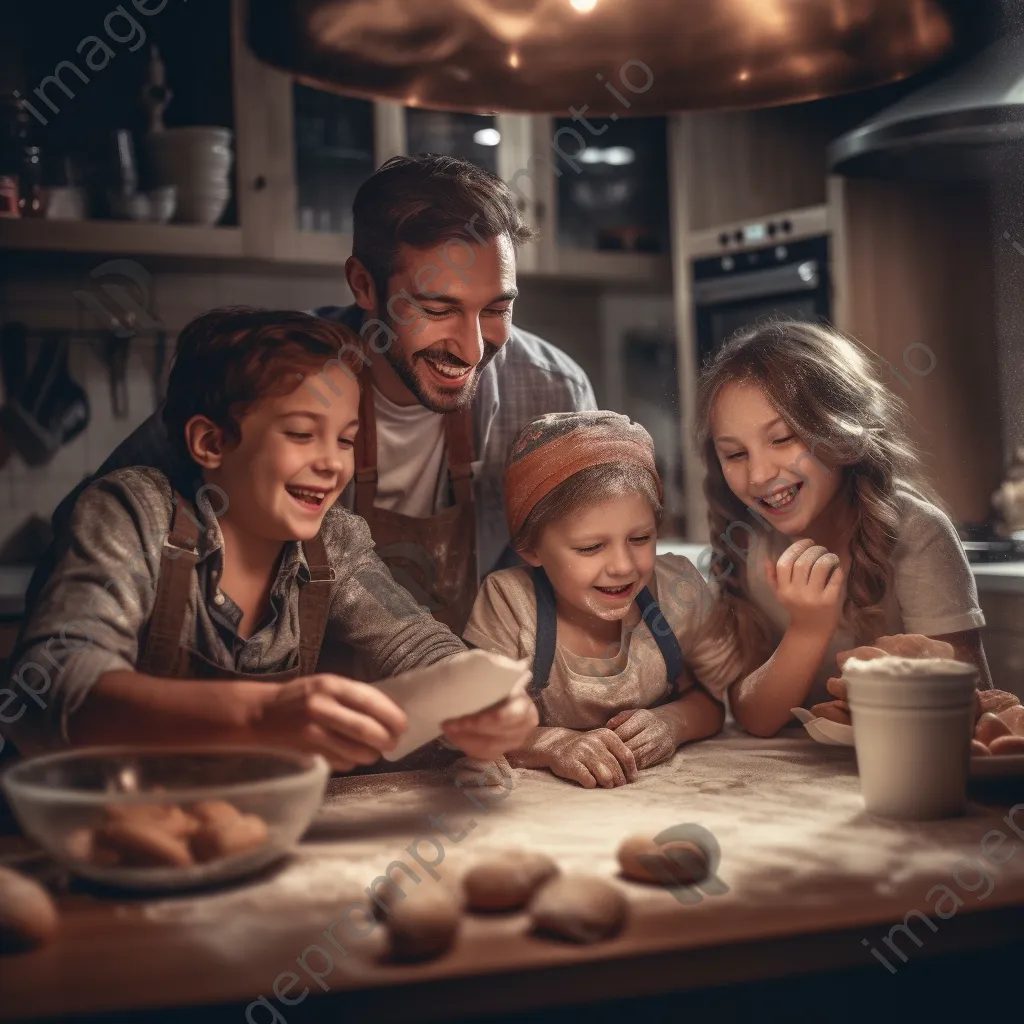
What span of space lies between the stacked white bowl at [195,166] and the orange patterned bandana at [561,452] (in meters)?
1.08

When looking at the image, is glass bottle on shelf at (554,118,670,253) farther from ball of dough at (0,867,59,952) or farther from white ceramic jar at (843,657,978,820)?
ball of dough at (0,867,59,952)

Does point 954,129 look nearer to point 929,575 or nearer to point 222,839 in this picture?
point 929,575

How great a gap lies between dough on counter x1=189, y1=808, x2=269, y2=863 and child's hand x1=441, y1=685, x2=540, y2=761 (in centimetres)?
17

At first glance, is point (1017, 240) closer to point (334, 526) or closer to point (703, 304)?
point (334, 526)

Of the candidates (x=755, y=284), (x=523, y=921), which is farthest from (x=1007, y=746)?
→ (x=755, y=284)

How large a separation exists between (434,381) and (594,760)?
349 millimetres

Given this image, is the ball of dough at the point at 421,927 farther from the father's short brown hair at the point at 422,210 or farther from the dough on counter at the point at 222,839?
the father's short brown hair at the point at 422,210

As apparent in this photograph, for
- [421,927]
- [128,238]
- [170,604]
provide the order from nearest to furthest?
1. [421,927]
2. [170,604]
3. [128,238]

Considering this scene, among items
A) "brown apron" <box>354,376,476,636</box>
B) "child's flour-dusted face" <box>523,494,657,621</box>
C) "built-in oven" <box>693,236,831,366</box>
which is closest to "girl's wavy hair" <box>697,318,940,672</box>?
"child's flour-dusted face" <box>523,494,657,621</box>

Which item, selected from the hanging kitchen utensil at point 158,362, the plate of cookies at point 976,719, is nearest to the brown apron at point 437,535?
the plate of cookies at point 976,719

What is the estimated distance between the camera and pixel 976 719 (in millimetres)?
922

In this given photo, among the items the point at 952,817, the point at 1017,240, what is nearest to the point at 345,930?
the point at 952,817

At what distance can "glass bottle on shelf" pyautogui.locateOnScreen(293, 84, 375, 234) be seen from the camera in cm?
196

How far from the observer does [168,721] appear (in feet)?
2.51
